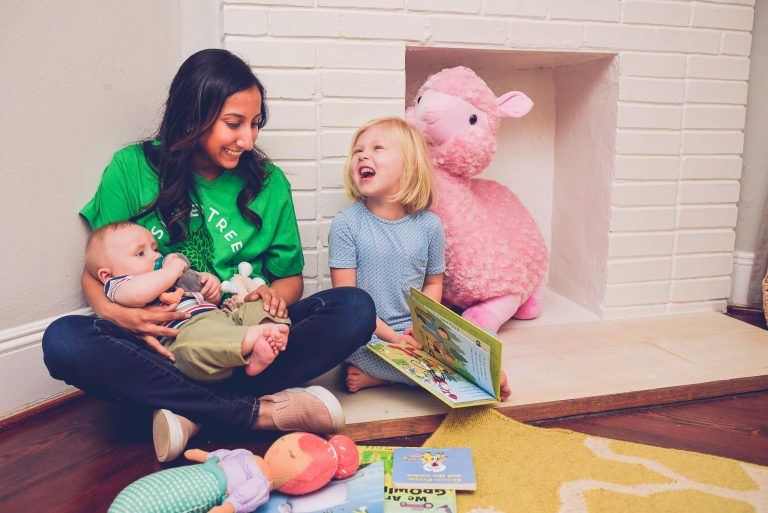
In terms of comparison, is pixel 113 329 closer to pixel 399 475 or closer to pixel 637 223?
pixel 399 475

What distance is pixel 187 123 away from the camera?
4.35 feet

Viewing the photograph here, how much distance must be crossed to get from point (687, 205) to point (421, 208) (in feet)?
3.09

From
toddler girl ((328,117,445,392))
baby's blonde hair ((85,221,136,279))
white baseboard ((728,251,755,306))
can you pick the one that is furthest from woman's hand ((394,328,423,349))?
white baseboard ((728,251,755,306))

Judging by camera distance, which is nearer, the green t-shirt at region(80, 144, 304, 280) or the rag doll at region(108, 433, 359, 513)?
the rag doll at region(108, 433, 359, 513)

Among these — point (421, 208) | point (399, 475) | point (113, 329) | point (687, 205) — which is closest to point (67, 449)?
point (113, 329)

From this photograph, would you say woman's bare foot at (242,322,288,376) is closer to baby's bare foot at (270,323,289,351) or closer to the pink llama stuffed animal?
baby's bare foot at (270,323,289,351)

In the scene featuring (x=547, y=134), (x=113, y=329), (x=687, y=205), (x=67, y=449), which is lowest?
(x=67, y=449)

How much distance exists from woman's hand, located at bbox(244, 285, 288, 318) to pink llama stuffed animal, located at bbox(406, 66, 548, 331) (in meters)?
0.61

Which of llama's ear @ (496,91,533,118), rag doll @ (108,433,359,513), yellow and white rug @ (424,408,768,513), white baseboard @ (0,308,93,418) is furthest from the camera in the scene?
llama's ear @ (496,91,533,118)

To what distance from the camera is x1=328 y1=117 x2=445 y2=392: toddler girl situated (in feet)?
4.84

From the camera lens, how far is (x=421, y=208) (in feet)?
5.11

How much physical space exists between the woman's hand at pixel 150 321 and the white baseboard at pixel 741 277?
6.04 ft

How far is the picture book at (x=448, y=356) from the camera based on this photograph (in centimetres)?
119

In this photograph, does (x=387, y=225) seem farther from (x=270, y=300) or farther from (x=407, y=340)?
(x=270, y=300)
